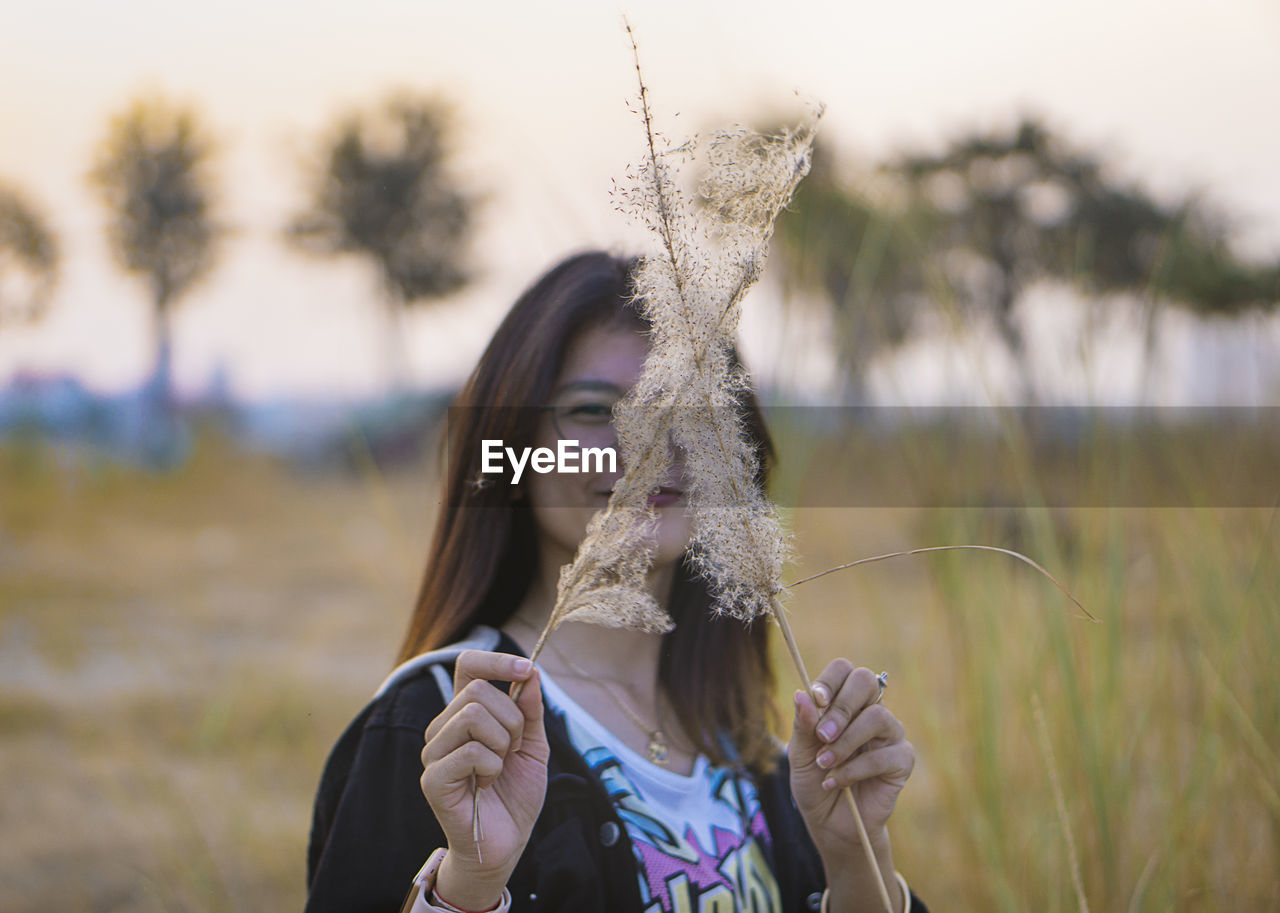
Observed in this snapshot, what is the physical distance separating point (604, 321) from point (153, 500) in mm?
8840

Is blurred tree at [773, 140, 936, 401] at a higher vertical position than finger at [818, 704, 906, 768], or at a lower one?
higher

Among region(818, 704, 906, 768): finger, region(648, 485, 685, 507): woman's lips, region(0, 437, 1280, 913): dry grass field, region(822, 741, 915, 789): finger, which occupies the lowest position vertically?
region(0, 437, 1280, 913): dry grass field

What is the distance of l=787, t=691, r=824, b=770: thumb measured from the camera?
0.75 meters

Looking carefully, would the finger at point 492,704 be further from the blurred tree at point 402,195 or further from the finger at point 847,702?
the blurred tree at point 402,195

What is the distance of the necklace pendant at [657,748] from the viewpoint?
112 centimetres

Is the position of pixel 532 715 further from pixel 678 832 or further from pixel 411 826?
pixel 678 832

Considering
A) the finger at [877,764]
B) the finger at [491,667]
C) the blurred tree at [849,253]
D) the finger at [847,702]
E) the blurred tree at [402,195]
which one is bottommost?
the finger at [877,764]

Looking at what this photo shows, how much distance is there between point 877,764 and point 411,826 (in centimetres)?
49

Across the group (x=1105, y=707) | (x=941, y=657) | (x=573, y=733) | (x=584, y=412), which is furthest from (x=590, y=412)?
(x=941, y=657)

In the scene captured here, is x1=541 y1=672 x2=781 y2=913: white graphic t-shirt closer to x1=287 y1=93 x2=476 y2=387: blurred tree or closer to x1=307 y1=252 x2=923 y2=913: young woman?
x1=307 y1=252 x2=923 y2=913: young woman

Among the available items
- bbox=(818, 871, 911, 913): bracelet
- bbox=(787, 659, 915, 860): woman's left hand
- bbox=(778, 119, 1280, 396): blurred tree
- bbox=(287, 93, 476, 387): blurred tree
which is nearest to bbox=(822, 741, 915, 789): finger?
bbox=(787, 659, 915, 860): woman's left hand

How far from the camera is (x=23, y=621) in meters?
5.50

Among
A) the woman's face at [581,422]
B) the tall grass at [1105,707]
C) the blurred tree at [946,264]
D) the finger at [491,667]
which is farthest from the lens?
the blurred tree at [946,264]

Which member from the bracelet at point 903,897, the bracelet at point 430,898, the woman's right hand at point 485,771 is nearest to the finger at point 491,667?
the woman's right hand at point 485,771
